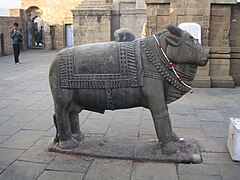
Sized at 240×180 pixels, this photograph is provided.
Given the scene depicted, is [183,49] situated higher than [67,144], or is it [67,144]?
[183,49]

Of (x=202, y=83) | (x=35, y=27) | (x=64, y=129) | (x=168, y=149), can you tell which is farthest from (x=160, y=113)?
(x=35, y=27)

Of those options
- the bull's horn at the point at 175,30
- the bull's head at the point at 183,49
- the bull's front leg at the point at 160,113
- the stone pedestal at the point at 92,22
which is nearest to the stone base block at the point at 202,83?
the bull's front leg at the point at 160,113

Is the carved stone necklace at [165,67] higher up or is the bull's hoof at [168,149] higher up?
the carved stone necklace at [165,67]

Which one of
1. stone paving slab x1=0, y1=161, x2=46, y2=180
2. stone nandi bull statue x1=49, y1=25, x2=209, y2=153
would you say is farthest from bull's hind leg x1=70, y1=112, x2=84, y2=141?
stone paving slab x1=0, y1=161, x2=46, y2=180

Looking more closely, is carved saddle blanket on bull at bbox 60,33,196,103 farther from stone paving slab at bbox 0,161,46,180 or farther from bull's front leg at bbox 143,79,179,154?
stone paving slab at bbox 0,161,46,180

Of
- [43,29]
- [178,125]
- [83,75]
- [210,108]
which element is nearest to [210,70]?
[210,108]

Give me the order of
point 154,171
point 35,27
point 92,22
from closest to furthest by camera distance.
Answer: point 154,171, point 92,22, point 35,27

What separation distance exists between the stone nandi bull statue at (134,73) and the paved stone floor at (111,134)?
1.77ft

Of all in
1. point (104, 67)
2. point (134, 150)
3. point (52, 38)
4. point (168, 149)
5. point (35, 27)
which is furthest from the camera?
point (35, 27)

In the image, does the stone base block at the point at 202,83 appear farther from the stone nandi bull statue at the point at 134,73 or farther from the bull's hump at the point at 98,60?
the bull's hump at the point at 98,60

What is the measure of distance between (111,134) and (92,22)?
1290 cm

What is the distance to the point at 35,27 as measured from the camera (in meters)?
25.0

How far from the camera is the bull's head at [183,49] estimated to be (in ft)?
11.8

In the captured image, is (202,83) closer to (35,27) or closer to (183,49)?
(183,49)
